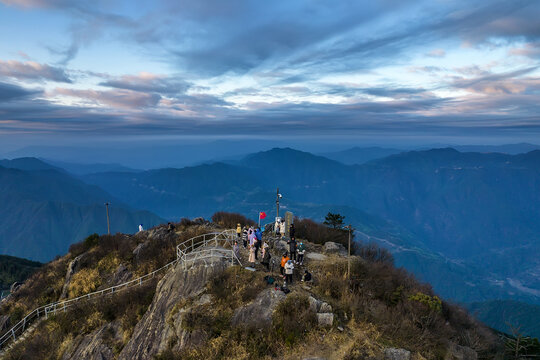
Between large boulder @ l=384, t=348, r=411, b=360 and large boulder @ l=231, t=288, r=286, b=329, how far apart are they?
529 centimetres

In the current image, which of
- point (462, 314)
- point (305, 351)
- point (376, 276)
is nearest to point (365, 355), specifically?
point (305, 351)

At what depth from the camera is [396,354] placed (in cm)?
1227

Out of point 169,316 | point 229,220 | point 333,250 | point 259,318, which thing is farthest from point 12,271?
point 259,318

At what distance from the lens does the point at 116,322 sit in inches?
771

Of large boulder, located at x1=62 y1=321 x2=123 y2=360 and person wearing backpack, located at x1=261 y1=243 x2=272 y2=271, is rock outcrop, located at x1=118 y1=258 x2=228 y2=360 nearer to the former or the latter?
large boulder, located at x1=62 y1=321 x2=123 y2=360

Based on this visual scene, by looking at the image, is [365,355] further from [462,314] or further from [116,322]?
[116,322]

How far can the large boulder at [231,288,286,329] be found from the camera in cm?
1430

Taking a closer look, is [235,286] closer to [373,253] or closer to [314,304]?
[314,304]

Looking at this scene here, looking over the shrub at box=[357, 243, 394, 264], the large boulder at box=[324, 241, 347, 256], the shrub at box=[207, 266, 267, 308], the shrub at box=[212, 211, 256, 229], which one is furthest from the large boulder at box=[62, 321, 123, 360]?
the shrub at box=[357, 243, 394, 264]

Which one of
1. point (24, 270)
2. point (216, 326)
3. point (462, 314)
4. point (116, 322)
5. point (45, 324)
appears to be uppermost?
point (216, 326)

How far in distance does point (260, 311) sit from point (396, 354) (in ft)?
21.1

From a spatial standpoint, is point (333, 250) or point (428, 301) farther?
point (333, 250)

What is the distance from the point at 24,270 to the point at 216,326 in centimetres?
13261

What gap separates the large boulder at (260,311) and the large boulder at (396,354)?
529 centimetres
